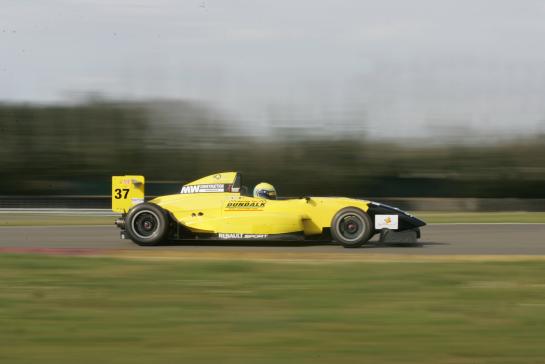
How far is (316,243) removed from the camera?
479 inches

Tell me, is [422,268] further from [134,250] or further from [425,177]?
[425,177]

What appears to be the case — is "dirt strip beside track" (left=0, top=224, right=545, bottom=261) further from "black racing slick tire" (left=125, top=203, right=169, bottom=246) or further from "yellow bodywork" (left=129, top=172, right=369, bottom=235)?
"yellow bodywork" (left=129, top=172, right=369, bottom=235)

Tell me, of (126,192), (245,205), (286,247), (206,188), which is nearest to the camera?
(245,205)

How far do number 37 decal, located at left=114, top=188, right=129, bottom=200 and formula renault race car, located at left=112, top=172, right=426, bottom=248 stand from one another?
0.49 m

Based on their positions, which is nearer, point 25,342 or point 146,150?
point 25,342

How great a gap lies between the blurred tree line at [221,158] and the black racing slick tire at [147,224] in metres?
17.0

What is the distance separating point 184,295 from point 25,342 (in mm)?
1987

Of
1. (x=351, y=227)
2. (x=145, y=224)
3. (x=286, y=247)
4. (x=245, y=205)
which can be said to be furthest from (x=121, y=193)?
(x=351, y=227)

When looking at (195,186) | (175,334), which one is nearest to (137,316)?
(175,334)

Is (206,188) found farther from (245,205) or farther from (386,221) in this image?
(386,221)

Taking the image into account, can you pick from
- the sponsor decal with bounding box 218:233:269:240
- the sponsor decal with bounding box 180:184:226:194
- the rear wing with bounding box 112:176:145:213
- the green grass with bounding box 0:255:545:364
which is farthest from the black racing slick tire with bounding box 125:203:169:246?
the green grass with bounding box 0:255:545:364

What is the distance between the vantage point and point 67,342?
5.52 m

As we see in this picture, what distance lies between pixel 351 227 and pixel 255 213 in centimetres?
135

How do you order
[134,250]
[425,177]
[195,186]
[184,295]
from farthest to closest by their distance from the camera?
[425,177]
[195,186]
[134,250]
[184,295]
